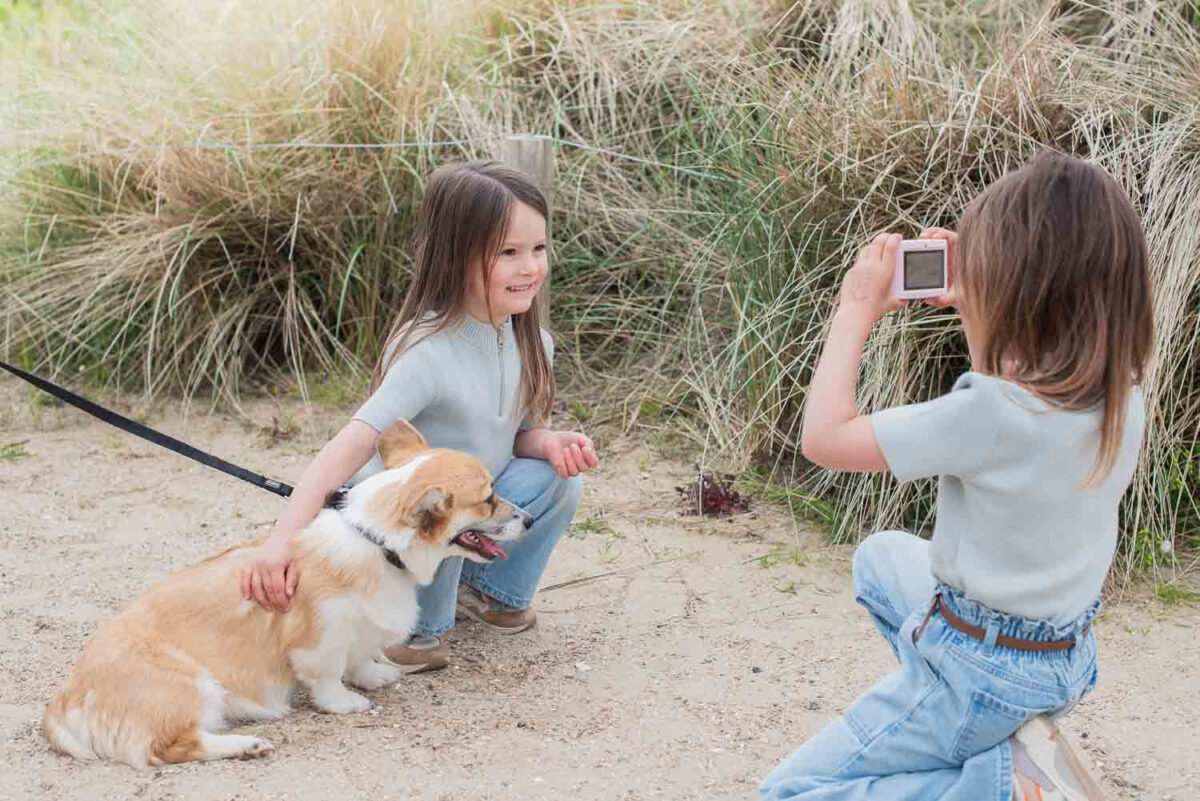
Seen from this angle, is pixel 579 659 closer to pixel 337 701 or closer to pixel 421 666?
pixel 421 666

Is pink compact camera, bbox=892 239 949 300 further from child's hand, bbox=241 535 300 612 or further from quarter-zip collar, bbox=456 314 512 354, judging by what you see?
child's hand, bbox=241 535 300 612

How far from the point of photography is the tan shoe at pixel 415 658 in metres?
3.39

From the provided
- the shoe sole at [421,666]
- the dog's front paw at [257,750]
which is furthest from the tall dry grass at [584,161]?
the dog's front paw at [257,750]

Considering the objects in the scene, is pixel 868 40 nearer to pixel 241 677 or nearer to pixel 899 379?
pixel 899 379

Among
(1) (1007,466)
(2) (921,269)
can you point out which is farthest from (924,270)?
(1) (1007,466)

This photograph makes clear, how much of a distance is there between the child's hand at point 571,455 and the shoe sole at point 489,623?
0.50 meters

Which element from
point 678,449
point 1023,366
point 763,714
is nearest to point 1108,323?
point 1023,366

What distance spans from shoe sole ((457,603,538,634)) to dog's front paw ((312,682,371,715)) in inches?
23.6

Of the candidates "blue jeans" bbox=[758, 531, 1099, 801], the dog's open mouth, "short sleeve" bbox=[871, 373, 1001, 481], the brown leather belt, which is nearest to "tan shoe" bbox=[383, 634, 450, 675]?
the dog's open mouth

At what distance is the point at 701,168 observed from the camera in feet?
17.3

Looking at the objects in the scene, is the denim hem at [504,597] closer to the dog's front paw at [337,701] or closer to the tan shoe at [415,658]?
the tan shoe at [415,658]

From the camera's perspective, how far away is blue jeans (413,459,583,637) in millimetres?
3434

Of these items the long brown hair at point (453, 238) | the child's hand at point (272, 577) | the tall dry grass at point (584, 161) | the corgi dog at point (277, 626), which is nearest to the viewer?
the corgi dog at point (277, 626)

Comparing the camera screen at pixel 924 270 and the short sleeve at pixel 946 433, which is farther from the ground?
the camera screen at pixel 924 270
